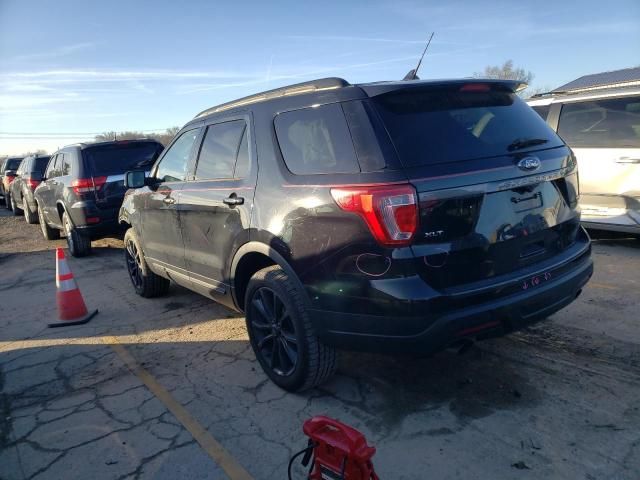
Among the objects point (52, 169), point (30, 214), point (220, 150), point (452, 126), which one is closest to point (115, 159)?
point (52, 169)

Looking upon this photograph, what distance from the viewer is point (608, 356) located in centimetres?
339

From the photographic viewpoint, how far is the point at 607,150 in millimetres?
6121

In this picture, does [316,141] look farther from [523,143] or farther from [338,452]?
[338,452]

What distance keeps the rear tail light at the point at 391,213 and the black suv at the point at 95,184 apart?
19.4 feet

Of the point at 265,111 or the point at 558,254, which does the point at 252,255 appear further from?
the point at 558,254

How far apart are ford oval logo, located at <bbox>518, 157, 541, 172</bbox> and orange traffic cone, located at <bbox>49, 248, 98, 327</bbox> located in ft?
14.6

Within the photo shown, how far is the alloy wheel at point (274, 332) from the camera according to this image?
124 inches

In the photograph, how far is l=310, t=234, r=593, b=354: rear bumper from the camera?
2.46 meters

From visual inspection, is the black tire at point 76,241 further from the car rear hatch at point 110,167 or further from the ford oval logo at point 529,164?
the ford oval logo at point 529,164

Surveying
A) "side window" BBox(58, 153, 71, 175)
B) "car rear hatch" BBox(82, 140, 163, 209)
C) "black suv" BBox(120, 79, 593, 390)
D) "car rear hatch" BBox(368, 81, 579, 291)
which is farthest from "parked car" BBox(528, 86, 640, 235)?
"side window" BBox(58, 153, 71, 175)

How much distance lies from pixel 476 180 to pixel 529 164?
1.46ft

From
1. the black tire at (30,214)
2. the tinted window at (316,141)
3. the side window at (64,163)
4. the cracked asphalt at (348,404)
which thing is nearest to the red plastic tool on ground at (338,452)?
the cracked asphalt at (348,404)

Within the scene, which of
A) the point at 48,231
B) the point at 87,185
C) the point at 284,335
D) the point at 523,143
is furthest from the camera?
the point at 48,231

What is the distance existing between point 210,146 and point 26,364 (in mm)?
2399
